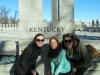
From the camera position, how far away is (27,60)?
512 cm

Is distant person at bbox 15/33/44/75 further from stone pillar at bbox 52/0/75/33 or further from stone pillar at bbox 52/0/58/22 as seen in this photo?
stone pillar at bbox 52/0/58/22

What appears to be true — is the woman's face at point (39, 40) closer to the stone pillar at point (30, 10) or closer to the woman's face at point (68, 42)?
the woman's face at point (68, 42)

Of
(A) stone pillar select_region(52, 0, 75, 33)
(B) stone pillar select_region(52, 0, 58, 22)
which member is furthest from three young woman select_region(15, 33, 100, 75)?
(B) stone pillar select_region(52, 0, 58, 22)

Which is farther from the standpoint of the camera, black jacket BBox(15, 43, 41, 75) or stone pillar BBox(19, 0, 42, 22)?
stone pillar BBox(19, 0, 42, 22)

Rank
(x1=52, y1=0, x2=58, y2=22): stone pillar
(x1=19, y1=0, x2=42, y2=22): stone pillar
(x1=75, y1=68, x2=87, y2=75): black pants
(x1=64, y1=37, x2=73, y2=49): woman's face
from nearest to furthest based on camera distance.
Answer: (x1=64, y1=37, x2=73, y2=49): woman's face
(x1=75, y1=68, x2=87, y2=75): black pants
(x1=19, y1=0, x2=42, y2=22): stone pillar
(x1=52, y1=0, x2=58, y2=22): stone pillar

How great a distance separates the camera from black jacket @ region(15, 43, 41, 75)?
511 cm

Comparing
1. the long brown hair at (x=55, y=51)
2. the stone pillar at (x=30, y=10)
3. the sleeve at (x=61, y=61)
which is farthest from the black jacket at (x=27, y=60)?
the stone pillar at (x=30, y=10)

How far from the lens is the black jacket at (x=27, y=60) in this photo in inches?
201

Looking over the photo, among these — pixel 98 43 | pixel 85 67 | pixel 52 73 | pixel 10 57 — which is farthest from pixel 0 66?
pixel 98 43

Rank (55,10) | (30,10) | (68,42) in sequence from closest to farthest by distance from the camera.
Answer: (68,42) < (30,10) < (55,10)

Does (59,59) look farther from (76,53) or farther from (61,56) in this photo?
(76,53)

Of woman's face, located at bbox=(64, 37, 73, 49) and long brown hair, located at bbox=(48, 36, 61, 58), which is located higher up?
woman's face, located at bbox=(64, 37, 73, 49)

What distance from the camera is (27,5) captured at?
6277 mm

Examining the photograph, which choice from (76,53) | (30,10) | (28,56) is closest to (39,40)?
(28,56)
